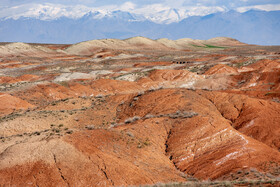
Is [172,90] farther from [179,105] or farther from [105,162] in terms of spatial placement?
[105,162]

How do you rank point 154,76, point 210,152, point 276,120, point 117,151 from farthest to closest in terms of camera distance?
1. point 154,76
2. point 276,120
3. point 210,152
4. point 117,151

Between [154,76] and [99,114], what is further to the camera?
[154,76]

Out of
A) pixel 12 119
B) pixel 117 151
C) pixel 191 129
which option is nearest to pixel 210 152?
pixel 191 129

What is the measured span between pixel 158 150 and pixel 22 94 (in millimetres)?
29582

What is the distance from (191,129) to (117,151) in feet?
20.3

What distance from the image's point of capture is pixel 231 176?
1334cm

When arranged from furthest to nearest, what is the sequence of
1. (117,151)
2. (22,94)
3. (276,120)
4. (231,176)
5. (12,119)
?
1. (22,94)
2. (12,119)
3. (276,120)
4. (117,151)
5. (231,176)

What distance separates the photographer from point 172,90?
2788 centimetres

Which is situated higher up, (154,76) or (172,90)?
(172,90)

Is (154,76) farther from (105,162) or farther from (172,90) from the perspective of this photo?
(105,162)

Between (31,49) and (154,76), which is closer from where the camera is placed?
(154,76)

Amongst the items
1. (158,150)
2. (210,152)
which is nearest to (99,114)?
(158,150)

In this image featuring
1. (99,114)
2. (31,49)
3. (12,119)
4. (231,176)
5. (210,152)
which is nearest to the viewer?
(231,176)

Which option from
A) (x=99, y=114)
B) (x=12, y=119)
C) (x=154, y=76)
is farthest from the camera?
(x=154, y=76)
